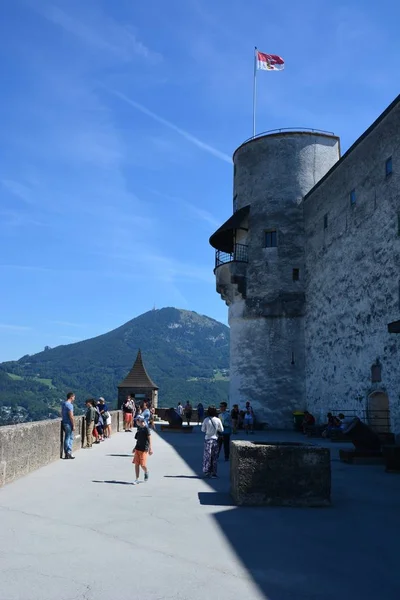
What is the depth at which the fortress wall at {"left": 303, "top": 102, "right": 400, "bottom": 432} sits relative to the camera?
67.7 ft

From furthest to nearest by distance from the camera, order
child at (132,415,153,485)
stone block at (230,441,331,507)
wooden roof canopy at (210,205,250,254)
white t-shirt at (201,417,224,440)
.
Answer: wooden roof canopy at (210,205,250,254) → white t-shirt at (201,417,224,440) → child at (132,415,153,485) → stone block at (230,441,331,507)

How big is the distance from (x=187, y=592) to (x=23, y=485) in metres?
6.16

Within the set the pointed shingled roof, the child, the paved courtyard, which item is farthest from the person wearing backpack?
the pointed shingled roof

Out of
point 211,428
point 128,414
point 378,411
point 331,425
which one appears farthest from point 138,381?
point 211,428

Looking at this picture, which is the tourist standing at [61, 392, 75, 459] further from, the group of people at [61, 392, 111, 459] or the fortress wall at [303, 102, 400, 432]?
the fortress wall at [303, 102, 400, 432]

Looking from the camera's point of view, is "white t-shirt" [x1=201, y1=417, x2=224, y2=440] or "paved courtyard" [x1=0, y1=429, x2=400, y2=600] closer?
"paved courtyard" [x1=0, y1=429, x2=400, y2=600]

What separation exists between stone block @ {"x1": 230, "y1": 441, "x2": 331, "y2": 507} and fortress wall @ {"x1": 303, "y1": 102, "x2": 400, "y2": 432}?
12319 millimetres

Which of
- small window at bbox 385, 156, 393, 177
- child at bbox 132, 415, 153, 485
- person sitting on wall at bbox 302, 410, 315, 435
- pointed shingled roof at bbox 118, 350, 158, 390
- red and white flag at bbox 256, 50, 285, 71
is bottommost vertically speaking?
person sitting on wall at bbox 302, 410, 315, 435

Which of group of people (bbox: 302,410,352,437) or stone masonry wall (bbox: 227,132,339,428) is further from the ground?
stone masonry wall (bbox: 227,132,339,428)

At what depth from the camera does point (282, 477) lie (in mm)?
8469

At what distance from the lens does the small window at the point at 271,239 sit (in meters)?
31.5

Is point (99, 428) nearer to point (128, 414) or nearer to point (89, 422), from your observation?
point (89, 422)

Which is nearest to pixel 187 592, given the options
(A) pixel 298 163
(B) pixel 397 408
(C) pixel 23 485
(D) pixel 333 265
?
(C) pixel 23 485

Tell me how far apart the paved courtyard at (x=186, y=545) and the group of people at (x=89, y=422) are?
12.8 feet
